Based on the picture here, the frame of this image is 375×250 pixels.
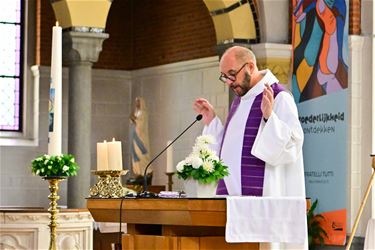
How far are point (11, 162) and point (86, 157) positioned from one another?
122 inches

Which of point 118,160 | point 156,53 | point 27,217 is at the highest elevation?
point 156,53

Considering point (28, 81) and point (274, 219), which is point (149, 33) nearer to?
point (28, 81)

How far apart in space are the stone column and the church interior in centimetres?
1

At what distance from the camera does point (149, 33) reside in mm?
17625

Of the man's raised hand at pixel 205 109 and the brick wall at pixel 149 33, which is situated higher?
the brick wall at pixel 149 33

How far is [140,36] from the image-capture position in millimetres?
17812

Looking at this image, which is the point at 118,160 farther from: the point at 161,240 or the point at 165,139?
the point at 165,139

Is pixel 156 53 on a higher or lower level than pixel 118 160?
higher

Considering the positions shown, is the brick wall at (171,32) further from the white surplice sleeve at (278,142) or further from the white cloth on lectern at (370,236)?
the white surplice sleeve at (278,142)

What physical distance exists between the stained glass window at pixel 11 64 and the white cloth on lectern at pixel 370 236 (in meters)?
7.02

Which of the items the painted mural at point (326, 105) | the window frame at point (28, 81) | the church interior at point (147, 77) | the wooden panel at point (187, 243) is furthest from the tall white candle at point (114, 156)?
the window frame at point (28, 81)

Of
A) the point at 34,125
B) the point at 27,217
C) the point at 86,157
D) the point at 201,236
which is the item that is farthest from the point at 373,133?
the point at 201,236

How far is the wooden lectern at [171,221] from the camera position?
5.38 meters

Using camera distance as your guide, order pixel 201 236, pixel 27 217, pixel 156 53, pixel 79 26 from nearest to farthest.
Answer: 1. pixel 201 236
2. pixel 27 217
3. pixel 79 26
4. pixel 156 53
